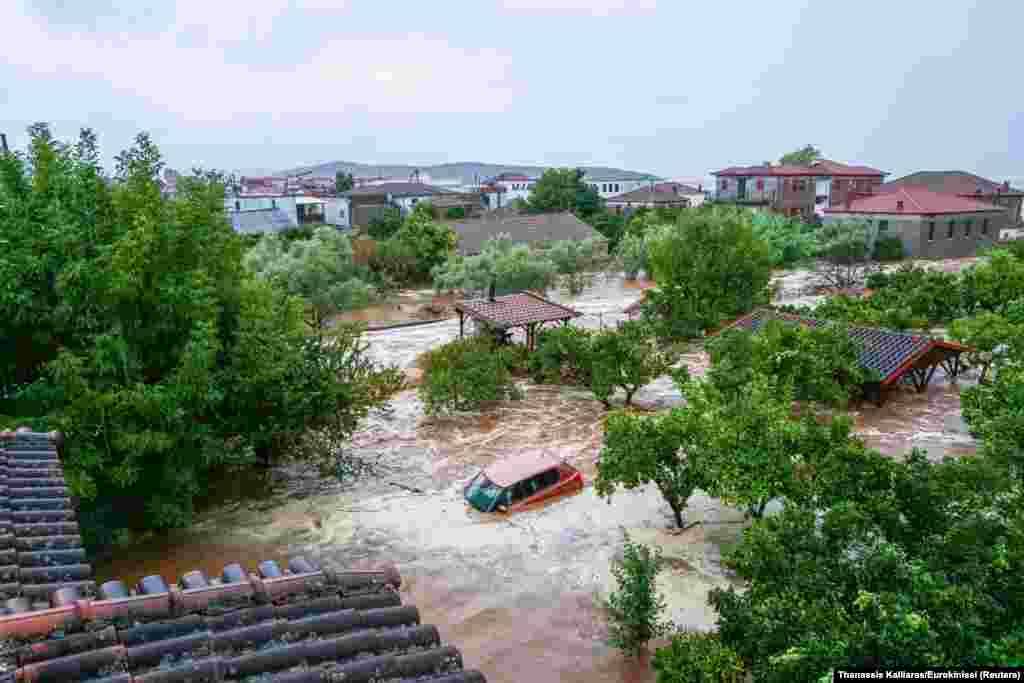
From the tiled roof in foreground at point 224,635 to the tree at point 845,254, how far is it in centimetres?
4134

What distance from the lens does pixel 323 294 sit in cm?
3175

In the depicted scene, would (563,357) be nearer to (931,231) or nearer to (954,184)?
(931,231)

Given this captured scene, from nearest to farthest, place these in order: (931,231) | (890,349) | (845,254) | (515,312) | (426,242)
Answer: (890,349), (515,312), (426,242), (845,254), (931,231)

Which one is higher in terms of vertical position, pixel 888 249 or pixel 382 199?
pixel 382 199

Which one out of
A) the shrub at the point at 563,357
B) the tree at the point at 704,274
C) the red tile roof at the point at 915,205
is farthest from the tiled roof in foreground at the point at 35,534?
the red tile roof at the point at 915,205

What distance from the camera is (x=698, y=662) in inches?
297

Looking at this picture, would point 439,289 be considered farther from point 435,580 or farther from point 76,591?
point 76,591

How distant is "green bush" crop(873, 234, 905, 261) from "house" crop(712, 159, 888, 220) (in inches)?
453

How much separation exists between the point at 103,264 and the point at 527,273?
27.4 metres

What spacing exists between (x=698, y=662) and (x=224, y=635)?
4.98 metres

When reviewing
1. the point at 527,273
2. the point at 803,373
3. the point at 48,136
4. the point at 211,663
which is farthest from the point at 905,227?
the point at 211,663

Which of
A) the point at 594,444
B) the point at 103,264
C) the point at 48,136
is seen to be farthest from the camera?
the point at 594,444

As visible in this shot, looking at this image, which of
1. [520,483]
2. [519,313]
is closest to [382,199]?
[519,313]

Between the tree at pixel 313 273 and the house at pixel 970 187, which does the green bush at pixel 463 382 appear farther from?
the house at pixel 970 187
